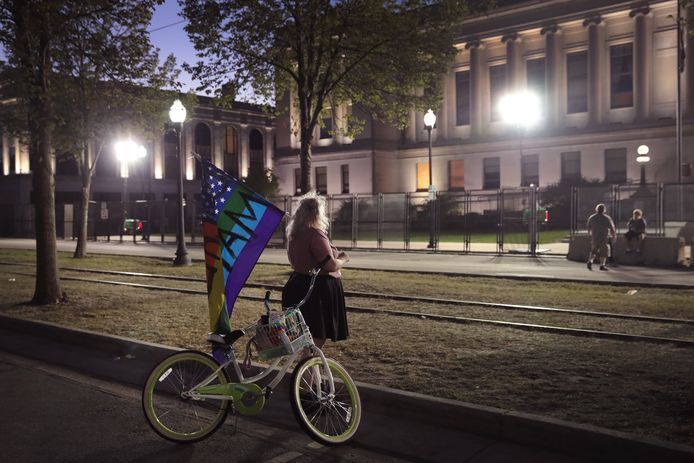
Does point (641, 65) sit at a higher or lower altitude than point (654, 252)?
higher

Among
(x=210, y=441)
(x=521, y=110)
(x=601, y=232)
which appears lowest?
(x=210, y=441)

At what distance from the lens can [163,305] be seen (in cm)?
1252

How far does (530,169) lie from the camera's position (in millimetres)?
52781

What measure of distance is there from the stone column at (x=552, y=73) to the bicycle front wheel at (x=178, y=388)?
5056cm

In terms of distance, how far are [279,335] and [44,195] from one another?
9078mm

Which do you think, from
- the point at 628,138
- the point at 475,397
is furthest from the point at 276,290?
the point at 628,138

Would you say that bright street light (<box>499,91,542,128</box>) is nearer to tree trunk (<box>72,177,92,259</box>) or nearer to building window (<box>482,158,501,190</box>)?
building window (<box>482,158,501,190</box>)

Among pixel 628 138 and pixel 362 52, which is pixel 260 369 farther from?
pixel 628 138

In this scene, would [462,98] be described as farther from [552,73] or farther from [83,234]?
[83,234]

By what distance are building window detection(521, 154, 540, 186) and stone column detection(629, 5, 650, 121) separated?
7.75 meters

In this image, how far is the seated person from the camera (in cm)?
2117

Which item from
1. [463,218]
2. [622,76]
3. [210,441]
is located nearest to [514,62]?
[622,76]

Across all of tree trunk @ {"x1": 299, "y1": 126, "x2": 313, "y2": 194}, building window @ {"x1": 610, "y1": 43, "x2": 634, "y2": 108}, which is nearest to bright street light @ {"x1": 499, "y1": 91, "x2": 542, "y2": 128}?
building window @ {"x1": 610, "y1": 43, "x2": 634, "y2": 108}

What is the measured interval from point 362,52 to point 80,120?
1194cm
